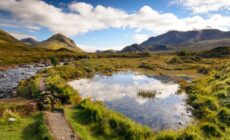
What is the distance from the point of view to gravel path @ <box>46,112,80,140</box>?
16.9 metres

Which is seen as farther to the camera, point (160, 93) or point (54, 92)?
point (160, 93)

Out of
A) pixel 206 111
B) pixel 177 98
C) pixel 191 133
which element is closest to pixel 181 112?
pixel 206 111

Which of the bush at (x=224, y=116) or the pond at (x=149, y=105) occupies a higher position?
the bush at (x=224, y=116)

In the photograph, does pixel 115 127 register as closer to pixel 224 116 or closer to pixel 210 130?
pixel 210 130

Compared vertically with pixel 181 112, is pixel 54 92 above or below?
above

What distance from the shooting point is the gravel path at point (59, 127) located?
666 inches

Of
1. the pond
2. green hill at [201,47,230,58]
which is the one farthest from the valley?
green hill at [201,47,230,58]

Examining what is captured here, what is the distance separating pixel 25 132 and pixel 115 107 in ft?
43.1

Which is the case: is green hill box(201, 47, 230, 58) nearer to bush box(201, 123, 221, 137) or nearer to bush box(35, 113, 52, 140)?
bush box(201, 123, 221, 137)

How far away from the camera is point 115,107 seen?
95.6 feet

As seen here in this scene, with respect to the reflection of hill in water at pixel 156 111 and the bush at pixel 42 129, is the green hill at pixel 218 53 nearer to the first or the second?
the reflection of hill in water at pixel 156 111

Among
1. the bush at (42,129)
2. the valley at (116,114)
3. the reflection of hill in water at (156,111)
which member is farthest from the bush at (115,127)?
the bush at (42,129)

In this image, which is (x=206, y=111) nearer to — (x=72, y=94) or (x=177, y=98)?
(x=177, y=98)

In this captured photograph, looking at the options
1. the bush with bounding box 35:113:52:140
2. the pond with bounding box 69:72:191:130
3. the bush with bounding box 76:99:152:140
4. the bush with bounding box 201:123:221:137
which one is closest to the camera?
the bush with bounding box 35:113:52:140
